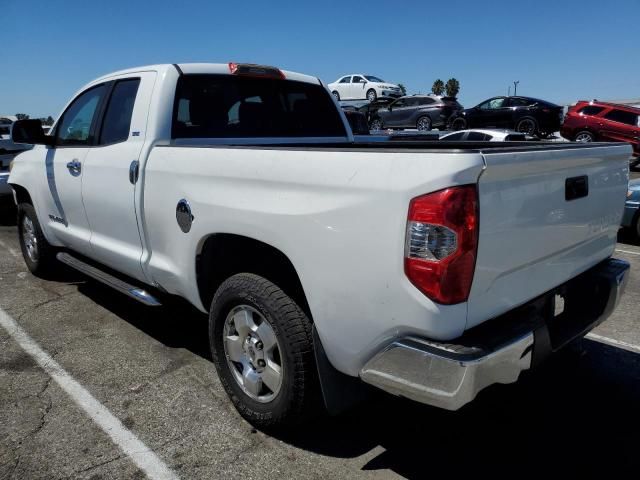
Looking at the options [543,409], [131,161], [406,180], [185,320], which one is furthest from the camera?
[185,320]

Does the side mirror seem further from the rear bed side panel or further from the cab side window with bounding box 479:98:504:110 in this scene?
the cab side window with bounding box 479:98:504:110

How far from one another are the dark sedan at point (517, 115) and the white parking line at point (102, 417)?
18.0 metres

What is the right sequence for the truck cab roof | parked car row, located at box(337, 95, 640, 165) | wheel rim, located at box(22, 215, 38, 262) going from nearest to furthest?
the truck cab roof, wheel rim, located at box(22, 215, 38, 262), parked car row, located at box(337, 95, 640, 165)

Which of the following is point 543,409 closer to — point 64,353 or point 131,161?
point 131,161

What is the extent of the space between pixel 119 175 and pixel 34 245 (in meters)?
2.53

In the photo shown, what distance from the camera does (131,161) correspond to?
10.8 ft

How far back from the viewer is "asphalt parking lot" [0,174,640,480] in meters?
2.50

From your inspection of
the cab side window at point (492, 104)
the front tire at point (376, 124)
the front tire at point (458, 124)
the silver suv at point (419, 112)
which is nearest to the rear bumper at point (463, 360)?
the cab side window at point (492, 104)

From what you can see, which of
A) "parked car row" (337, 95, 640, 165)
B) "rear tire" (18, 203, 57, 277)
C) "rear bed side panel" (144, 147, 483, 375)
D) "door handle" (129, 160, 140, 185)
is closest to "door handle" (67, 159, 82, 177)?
"door handle" (129, 160, 140, 185)

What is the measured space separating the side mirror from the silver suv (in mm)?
18275

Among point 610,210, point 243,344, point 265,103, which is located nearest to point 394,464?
point 243,344

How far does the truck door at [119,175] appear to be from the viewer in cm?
335

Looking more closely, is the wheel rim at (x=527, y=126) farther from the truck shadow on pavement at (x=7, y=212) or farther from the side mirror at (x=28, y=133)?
the side mirror at (x=28, y=133)

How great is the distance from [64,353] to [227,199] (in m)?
2.05
